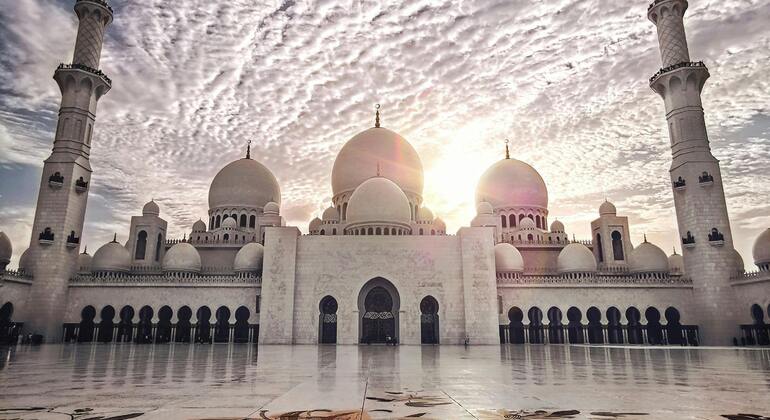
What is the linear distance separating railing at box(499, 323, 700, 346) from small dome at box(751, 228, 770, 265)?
477 cm

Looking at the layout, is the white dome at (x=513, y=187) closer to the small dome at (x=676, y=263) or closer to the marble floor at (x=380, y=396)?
the small dome at (x=676, y=263)

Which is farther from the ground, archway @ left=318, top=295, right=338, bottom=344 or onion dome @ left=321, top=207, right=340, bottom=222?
onion dome @ left=321, top=207, right=340, bottom=222

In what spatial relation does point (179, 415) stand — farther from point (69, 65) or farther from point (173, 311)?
point (69, 65)

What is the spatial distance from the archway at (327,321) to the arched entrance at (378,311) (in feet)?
4.57

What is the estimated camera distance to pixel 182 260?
98.2 ft

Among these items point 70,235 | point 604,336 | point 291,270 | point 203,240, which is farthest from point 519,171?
point 70,235

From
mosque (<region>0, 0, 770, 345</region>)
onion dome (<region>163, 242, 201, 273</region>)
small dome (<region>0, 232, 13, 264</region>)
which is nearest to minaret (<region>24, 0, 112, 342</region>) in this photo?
mosque (<region>0, 0, 770, 345</region>)

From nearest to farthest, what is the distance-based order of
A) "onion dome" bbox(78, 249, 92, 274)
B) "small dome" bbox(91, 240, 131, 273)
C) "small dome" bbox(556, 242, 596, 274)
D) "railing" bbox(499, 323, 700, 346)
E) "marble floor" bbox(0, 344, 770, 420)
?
"marble floor" bbox(0, 344, 770, 420) → "railing" bbox(499, 323, 700, 346) → "small dome" bbox(91, 240, 131, 273) → "small dome" bbox(556, 242, 596, 274) → "onion dome" bbox(78, 249, 92, 274)

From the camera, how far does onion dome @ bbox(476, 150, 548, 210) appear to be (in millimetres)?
36000

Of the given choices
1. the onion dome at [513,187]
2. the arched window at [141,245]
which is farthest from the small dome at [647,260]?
the arched window at [141,245]

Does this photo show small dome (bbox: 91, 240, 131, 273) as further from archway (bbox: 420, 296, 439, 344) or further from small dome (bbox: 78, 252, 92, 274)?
archway (bbox: 420, 296, 439, 344)

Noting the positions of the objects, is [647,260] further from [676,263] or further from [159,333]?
[159,333]

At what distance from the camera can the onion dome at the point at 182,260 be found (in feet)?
97.4

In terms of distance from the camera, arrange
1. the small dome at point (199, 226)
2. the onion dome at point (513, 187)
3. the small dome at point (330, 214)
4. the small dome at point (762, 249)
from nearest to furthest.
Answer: the small dome at point (762, 249) < the small dome at point (330, 214) < the small dome at point (199, 226) < the onion dome at point (513, 187)
